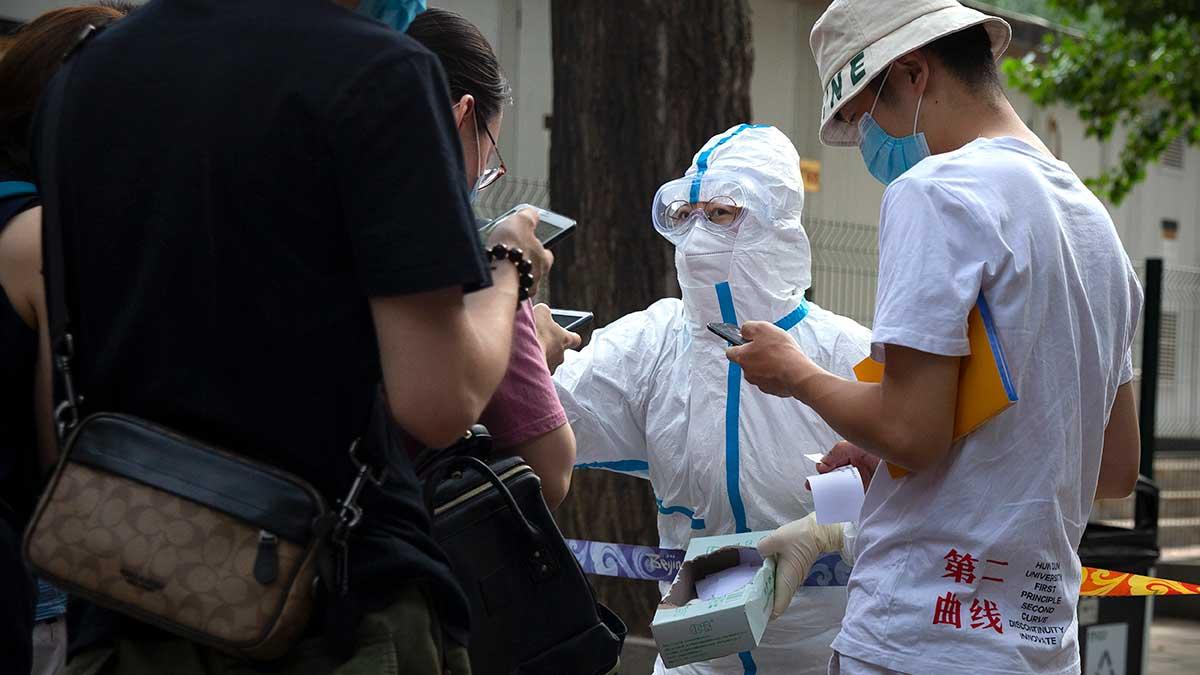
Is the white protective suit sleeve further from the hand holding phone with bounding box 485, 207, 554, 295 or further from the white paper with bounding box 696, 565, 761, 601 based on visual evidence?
the hand holding phone with bounding box 485, 207, 554, 295

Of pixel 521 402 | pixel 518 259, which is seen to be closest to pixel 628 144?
pixel 521 402

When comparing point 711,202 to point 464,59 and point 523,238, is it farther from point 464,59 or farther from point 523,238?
point 523,238

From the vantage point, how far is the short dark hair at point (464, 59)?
2.30 metres

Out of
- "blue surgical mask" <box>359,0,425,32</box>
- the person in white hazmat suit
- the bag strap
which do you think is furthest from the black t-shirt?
the person in white hazmat suit

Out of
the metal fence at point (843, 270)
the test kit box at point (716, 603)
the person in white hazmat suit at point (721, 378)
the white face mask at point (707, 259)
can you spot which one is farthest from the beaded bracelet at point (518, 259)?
the metal fence at point (843, 270)

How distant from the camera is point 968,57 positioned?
2395mm

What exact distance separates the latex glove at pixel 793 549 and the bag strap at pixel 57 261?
5.55 feet

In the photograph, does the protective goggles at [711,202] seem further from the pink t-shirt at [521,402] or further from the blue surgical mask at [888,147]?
the pink t-shirt at [521,402]

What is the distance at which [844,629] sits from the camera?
2.31 meters

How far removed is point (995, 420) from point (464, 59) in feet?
3.26

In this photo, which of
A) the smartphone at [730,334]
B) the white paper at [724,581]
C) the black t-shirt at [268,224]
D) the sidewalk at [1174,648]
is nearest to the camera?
the black t-shirt at [268,224]

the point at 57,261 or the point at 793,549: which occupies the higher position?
the point at 57,261

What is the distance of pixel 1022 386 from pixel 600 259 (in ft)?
12.4

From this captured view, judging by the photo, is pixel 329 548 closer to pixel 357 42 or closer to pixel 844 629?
pixel 357 42
